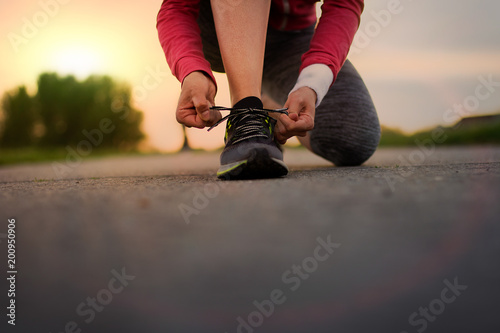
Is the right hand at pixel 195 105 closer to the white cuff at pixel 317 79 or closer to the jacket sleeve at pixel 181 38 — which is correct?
the jacket sleeve at pixel 181 38

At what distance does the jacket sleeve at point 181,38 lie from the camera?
128cm

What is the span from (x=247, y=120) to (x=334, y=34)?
0.49 meters

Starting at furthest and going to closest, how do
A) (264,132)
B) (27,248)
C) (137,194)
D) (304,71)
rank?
1. (304,71)
2. (264,132)
3. (137,194)
4. (27,248)

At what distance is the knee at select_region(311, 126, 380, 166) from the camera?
5.92 ft

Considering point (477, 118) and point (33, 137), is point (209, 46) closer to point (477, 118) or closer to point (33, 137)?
point (477, 118)

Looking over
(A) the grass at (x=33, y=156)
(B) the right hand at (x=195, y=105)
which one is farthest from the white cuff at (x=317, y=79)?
(A) the grass at (x=33, y=156)

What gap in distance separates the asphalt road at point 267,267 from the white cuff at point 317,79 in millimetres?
586

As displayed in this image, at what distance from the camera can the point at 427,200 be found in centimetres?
77

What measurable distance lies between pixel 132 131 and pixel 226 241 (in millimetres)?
15782

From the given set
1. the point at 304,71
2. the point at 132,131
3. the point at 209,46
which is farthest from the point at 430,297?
the point at 132,131

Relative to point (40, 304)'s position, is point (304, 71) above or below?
above

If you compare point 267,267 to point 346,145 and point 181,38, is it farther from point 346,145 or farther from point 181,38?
point 346,145

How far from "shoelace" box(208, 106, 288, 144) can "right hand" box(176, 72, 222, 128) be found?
0.03 m

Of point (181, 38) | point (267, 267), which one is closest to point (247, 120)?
point (181, 38)
